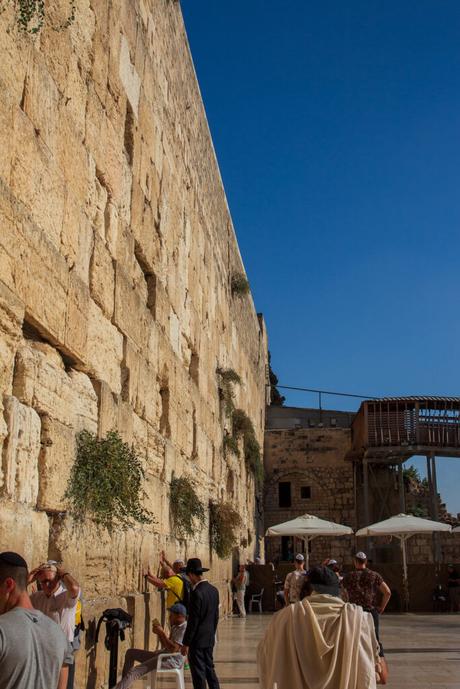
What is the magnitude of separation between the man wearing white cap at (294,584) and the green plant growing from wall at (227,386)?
584 centimetres

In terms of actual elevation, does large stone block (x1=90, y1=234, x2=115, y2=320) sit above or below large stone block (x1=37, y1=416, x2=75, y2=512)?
above

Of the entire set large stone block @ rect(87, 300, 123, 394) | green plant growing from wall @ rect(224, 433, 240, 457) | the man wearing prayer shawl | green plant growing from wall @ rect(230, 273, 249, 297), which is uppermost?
green plant growing from wall @ rect(230, 273, 249, 297)

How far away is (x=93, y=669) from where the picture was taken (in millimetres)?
5918

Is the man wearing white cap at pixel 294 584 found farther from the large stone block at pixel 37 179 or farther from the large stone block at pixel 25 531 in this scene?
the large stone block at pixel 37 179

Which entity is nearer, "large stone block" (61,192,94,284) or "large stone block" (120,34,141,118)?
"large stone block" (61,192,94,284)

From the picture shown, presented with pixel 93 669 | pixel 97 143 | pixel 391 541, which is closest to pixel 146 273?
pixel 97 143

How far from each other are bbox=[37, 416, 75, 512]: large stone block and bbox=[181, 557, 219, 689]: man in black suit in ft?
3.41

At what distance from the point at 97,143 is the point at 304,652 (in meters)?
4.78

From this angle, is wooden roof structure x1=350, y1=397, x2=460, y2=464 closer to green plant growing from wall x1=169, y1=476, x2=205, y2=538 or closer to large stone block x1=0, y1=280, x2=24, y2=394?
green plant growing from wall x1=169, y1=476, x2=205, y2=538

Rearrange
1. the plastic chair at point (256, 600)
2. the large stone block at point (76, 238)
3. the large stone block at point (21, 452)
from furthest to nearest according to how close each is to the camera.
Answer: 1. the plastic chair at point (256, 600)
2. the large stone block at point (76, 238)
3. the large stone block at point (21, 452)

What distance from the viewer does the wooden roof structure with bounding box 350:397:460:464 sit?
23.9 m

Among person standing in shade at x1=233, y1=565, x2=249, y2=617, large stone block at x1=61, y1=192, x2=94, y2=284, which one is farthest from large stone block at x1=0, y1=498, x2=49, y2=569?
person standing in shade at x1=233, y1=565, x2=249, y2=617

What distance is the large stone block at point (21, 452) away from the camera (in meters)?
4.80

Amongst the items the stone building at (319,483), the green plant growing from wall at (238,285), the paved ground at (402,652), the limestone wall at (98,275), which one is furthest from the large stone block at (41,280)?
the stone building at (319,483)
